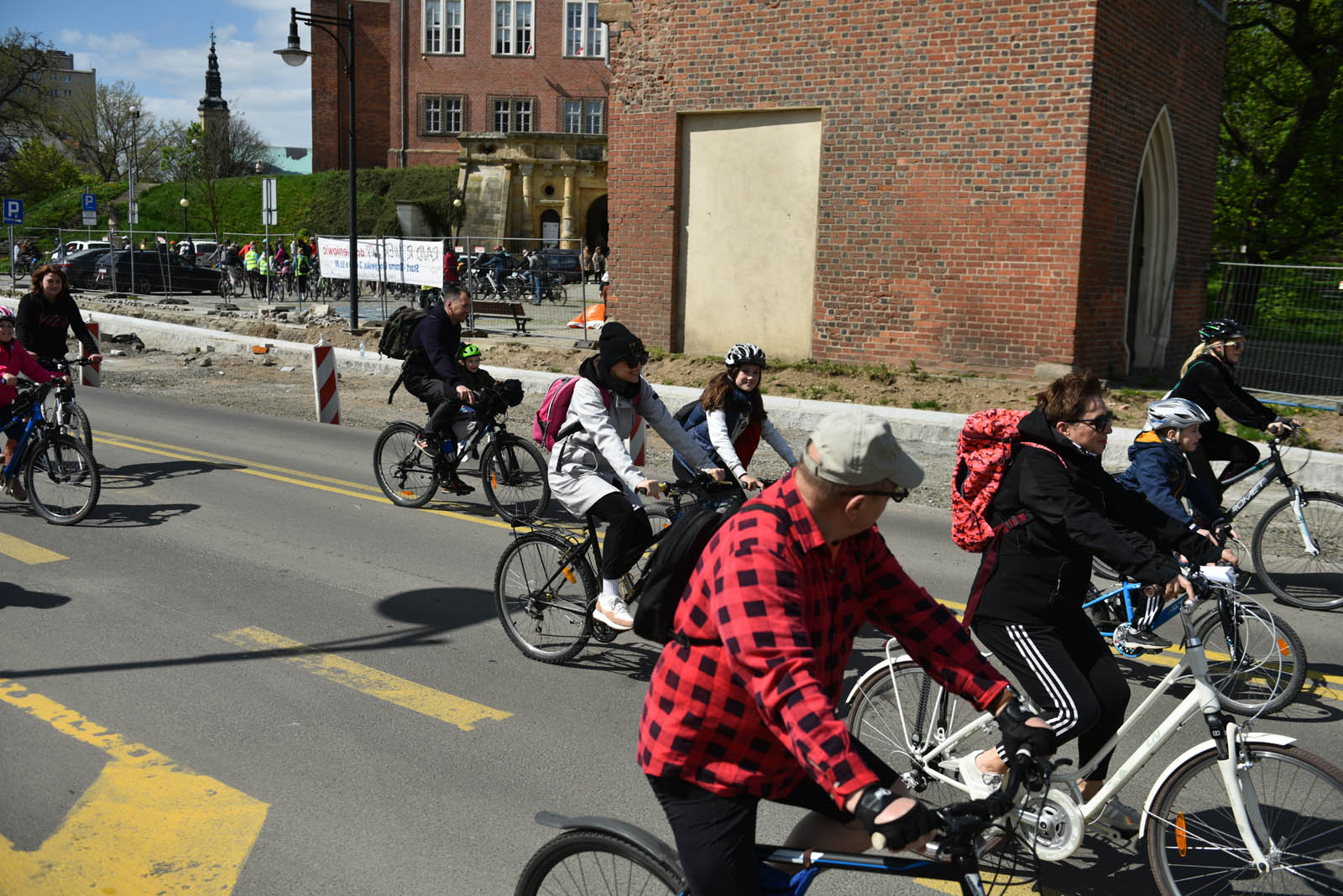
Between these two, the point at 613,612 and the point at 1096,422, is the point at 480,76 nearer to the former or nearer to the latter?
the point at 613,612

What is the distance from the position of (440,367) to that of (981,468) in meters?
6.09

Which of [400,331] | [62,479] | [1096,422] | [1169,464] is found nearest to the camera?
[1096,422]

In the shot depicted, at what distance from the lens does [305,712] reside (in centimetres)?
550

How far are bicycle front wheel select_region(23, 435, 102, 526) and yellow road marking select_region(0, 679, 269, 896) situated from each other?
5.00 m

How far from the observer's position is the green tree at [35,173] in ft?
232

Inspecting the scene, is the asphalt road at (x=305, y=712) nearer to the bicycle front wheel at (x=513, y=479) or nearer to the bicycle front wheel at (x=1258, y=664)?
the bicycle front wheel at (x=1258, y=664)

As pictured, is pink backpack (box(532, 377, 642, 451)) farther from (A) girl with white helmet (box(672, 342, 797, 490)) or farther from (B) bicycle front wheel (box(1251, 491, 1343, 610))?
(B) bicycle front wheel (box(1251, 491, 1343, 610))

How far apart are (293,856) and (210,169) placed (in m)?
69.4

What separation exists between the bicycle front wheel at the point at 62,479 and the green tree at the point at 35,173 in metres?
69.4

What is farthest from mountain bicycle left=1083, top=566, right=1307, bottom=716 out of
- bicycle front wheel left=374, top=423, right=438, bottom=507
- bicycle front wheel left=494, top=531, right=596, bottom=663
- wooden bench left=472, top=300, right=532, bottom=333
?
wooden bench left=472, top=300, right=532, bottom=333

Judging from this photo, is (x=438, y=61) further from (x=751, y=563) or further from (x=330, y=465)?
(x=751, y=563)

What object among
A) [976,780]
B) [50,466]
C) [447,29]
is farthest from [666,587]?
[447,29]

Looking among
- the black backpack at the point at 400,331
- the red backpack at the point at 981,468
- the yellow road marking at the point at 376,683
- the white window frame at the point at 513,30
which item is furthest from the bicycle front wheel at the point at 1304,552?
the white window frame at the point at 513,30

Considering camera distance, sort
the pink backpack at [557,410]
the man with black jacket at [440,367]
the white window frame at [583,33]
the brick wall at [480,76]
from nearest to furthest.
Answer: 1. the pink backpack at [557,410]
2. the man with black jacket at [440,367]
3. the white window frame at [583,33]
4. the brick wall at [480,76]
